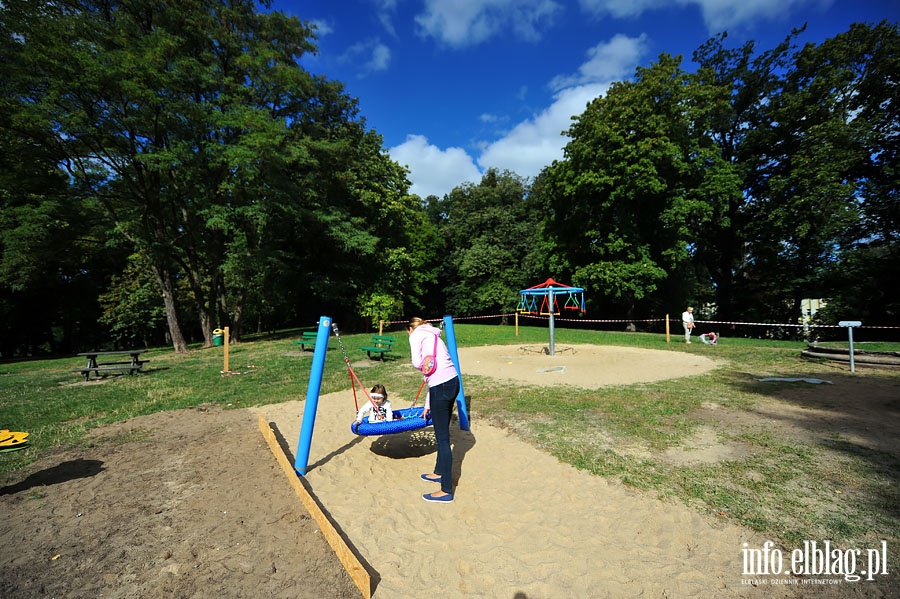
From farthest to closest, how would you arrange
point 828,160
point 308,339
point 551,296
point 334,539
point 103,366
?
point 828,160, point 308,339, point 551,296, point 103,366, point 334,539

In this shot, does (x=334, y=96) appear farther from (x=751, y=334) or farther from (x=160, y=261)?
(x=751, y=334)

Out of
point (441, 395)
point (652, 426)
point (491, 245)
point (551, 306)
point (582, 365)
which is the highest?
point (491, 245)

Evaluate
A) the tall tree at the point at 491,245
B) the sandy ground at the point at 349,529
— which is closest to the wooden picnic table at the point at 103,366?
the sandy ground at the point at 349,529

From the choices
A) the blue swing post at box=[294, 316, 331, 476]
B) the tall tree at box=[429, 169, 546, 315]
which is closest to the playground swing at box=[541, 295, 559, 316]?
the tall tree at box=[429, 169, 546, 315]

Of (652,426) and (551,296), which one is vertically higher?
(551,296)

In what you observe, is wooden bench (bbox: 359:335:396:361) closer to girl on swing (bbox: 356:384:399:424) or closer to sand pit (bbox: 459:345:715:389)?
sand pit (bbox: 459:345:715:389)

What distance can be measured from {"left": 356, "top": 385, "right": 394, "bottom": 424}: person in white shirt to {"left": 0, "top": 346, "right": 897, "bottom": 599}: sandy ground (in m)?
0.58

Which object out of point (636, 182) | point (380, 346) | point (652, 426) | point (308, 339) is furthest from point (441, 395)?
point (636, 182)

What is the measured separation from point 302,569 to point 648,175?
2650 centimetres

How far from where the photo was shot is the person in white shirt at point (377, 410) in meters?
5.35

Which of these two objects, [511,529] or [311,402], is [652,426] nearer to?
[511,529]

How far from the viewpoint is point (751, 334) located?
91.8 feet

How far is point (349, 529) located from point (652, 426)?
4.96 metres

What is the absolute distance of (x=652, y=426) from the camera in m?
6.38
